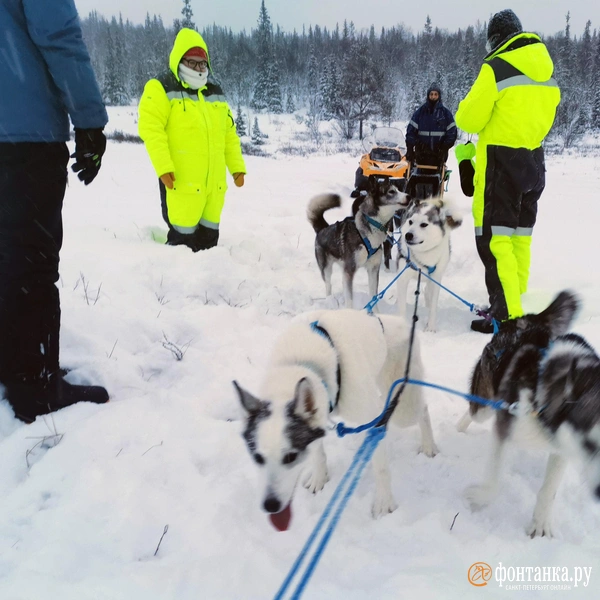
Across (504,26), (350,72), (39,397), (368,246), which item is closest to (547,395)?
(39,397)

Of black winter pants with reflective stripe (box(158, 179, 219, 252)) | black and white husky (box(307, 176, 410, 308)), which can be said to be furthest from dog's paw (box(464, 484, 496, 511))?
black winter pants with reflective stripe (box(158, 179, 219, 252))

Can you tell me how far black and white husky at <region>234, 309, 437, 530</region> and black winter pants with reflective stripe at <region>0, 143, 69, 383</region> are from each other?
1137mm

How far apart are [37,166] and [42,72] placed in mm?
397

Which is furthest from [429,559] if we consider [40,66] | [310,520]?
[40,66]

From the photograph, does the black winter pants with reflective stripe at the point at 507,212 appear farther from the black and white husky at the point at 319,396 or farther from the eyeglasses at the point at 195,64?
the eyeglasses at the point at 195,64

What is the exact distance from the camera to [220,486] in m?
1.80

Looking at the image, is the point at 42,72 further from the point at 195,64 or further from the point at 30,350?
the point at 195,64

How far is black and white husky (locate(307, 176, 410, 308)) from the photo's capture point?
A: 13.8 feet

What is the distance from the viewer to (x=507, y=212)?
328 cm

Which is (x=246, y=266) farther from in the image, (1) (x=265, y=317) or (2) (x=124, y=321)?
(2) (x=124, y=321)

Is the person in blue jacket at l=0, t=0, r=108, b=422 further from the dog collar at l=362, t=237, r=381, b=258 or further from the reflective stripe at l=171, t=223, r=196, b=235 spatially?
the dog collar at l=362, t=237, r=381, b=258

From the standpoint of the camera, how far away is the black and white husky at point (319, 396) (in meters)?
1.41

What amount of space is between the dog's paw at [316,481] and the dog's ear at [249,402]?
0.67m

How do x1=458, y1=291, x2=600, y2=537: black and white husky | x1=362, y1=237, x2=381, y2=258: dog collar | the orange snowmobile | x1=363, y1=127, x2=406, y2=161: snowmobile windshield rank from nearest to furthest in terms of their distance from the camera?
x1=458, y1=291, x2=600, y2=537: black and white husky < x1=362, y1=237, x2=381, y2=258: dog collar < the orange snowmobile < x1=363, y1=127, x2=406, y2=161: snowmobile windshield
